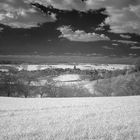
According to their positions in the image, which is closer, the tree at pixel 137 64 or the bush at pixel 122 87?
the bush at pixel 122 87

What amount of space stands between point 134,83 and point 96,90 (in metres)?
11.2

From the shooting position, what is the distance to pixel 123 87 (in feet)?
180

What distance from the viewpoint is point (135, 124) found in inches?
434

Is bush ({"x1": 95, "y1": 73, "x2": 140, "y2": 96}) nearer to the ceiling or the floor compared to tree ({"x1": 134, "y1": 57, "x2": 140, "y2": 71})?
nearer to the floor

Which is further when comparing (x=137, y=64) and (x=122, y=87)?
(x=137, y=64)

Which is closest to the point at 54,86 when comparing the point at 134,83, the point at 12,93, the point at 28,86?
the point at 28,86

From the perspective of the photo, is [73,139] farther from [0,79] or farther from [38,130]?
[0,79]

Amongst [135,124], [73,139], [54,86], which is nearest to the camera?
[73,139]

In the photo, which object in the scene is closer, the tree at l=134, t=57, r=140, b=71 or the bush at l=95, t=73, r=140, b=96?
the bush at l=95, t=73, r=140, b=96

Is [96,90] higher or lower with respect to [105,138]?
lower

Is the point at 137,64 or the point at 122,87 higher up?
the point at 137,64

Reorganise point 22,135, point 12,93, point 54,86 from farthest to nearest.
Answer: point 54,86 < point 12,93 < point 22,135

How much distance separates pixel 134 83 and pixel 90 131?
47.7 meters

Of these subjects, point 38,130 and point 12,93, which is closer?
point 38,130
